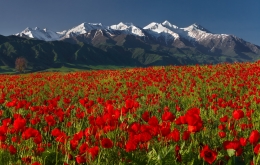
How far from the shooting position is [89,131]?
356cm

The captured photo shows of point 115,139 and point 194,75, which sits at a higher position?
point 194,75

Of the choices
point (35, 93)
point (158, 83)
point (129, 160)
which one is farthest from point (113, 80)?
point (129, 160)

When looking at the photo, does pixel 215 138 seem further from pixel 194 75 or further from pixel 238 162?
pixel 194 75

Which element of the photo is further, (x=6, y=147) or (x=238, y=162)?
(x=6, y=147)

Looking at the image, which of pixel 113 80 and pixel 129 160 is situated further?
pixel 113 80

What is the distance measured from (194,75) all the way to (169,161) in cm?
1158

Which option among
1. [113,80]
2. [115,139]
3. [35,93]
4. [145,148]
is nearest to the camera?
[145,148]

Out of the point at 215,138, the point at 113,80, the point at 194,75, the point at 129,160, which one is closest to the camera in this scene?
the point at 129,160

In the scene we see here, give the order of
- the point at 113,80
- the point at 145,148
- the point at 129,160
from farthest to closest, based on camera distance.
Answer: the point at 113,80
the point at 145,148
the point at 129,160

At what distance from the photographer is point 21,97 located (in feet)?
33.8

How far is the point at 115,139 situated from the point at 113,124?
380 mm

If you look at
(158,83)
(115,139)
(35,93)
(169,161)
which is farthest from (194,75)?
(169,161)

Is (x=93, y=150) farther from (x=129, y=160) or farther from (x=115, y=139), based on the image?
(x=115, y=139)

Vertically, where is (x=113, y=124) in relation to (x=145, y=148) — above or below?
above
